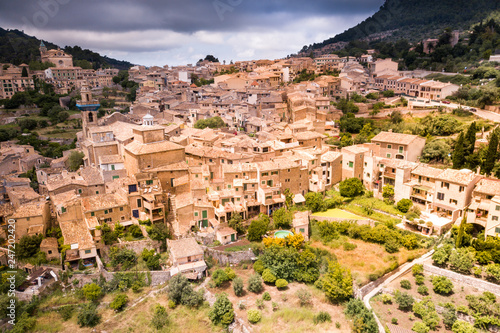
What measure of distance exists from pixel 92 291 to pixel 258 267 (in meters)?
10.3

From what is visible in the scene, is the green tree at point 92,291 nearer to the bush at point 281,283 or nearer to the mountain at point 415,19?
the bush at point 281,283

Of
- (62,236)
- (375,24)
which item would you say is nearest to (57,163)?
(62,236)

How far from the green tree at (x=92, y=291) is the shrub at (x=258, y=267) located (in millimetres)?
9740

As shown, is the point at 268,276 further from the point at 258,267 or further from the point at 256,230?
the point at 256,230

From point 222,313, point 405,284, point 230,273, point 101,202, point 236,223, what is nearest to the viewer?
point 222,313

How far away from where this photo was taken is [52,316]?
71.6 ft

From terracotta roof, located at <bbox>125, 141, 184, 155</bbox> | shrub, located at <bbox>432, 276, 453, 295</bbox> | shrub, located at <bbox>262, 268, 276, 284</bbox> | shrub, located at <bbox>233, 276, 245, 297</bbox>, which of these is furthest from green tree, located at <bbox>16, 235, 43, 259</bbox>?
shrub, located at <bbox>432, 276, 453, 295</bbox>

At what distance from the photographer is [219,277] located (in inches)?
919

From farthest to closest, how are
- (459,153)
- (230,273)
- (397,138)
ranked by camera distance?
1. (397,138)
2. (459,153)
3. (230,273)

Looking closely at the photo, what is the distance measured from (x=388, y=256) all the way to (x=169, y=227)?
1545 cm

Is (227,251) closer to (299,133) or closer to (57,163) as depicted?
(299,133)

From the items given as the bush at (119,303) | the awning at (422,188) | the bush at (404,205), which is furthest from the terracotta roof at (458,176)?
the bush at (119,303)

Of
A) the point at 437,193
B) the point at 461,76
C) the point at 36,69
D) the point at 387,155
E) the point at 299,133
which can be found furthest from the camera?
the point at 36,69

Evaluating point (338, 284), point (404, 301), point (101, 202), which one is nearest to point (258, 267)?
point (338, 284)
